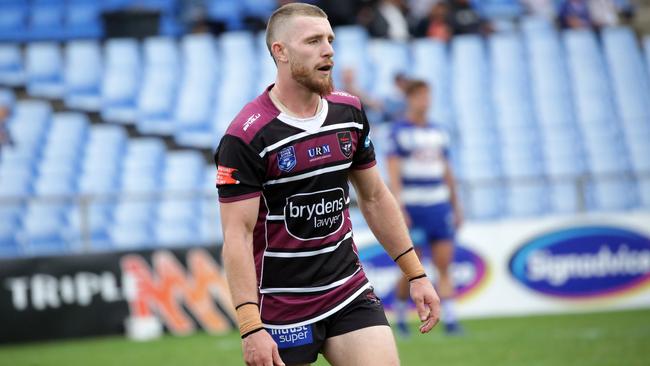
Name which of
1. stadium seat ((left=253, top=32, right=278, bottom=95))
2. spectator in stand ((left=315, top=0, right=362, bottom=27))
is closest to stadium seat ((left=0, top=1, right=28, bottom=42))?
stadium seat ((left=253, top=32, right=278, bottom=95))

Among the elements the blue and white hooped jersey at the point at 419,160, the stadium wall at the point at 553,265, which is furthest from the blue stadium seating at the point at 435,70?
the blue and white hooped jersey at the point at 419,160

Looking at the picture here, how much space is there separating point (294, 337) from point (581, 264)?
10218 mm

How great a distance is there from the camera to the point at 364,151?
5543mm

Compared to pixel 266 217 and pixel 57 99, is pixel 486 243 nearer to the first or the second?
pixel 57 99

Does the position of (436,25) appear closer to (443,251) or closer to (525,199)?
(525,199)

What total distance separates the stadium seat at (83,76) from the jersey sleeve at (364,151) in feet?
44.9

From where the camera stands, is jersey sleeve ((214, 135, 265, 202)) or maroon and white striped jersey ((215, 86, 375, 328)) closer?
jersey sleeve ((214, 135, 265, 202))

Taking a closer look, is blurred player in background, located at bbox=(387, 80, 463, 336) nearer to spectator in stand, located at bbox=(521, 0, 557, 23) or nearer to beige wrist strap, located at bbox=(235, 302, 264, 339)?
beige wrist strap, located at bbox=(235, 302, 264, 339)

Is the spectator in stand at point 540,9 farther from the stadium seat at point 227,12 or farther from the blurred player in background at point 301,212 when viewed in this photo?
the blurred player in background at point 301,212

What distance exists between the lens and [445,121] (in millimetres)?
18703

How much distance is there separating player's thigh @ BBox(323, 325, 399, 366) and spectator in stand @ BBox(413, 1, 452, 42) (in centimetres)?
1545

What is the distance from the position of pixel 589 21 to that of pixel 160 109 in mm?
8756

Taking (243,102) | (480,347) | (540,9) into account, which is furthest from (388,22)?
(480,347)

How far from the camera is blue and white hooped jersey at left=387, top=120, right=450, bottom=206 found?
11945mm
